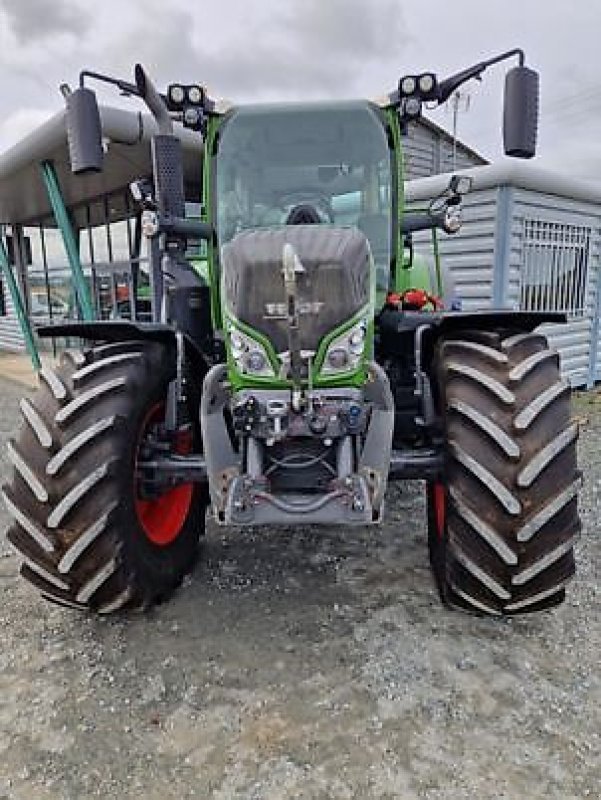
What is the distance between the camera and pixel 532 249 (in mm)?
7199

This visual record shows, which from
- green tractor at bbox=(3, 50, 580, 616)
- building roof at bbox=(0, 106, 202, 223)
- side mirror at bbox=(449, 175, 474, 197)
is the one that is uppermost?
building roof at bbox=(0, 106, 202, 223)

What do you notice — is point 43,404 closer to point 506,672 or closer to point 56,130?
point 506,672

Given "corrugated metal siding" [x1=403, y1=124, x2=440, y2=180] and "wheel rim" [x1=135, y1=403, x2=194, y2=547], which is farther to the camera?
"corrugated metal siding" [x1=403, y1=124, x2=440, y2=180]

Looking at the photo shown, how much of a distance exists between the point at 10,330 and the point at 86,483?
14.0m

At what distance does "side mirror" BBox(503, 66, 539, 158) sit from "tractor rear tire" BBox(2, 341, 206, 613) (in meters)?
1.94

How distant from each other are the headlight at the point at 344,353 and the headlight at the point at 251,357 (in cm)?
21

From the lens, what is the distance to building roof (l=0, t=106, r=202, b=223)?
5855 mm

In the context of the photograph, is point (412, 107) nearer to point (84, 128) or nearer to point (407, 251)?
point (407, 251)

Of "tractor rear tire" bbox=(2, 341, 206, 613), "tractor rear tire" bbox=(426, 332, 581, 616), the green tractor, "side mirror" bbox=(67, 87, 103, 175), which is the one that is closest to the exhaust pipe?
the green tractor

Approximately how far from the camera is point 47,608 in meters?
2.96

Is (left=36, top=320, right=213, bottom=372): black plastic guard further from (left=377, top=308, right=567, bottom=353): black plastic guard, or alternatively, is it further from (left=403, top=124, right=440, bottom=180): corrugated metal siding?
(left=403, top=124, right=440, bottom=180): corrugated metal siding

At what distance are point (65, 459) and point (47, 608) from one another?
0.94 meters

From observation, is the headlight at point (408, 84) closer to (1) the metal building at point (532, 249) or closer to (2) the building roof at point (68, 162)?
(2) the building roof at point (68, 162)

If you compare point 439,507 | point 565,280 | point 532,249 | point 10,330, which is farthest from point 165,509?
point 10,330
